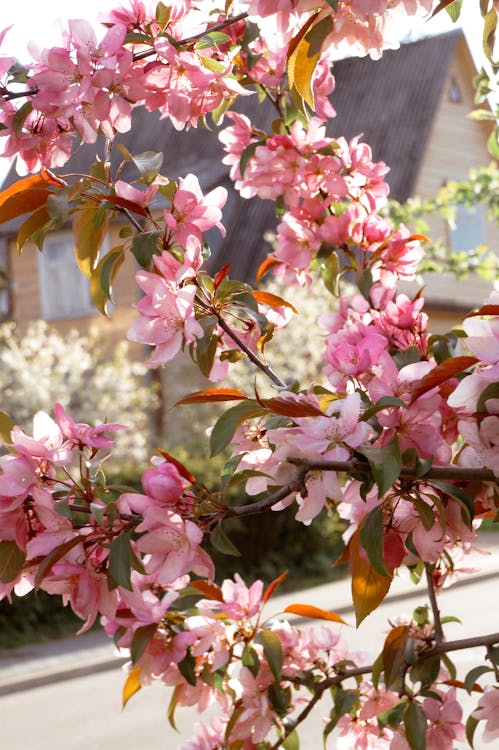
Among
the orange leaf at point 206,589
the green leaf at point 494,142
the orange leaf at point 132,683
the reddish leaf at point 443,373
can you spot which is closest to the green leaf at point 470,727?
the orange leaf at point 206,589

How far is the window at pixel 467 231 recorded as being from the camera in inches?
816

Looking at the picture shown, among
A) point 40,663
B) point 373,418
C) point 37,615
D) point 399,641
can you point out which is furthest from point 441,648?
point 37,615

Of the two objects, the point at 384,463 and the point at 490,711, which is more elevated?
the point at 384,463

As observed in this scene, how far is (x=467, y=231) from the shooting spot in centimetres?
2092

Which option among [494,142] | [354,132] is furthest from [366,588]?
[354,132]

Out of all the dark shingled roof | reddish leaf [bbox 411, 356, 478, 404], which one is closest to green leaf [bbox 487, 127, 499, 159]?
reddish leaf [bbox 411, 356, 478, 404]

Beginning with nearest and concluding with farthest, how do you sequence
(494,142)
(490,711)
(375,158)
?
(490,711) → (494,142) → (375,158)

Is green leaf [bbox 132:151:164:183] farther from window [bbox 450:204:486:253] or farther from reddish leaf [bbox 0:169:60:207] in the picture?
window [bbox 450:204:486:253]

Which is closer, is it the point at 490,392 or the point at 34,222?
the point at 490,392

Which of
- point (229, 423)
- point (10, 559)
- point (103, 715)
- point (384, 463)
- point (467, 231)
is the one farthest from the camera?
point (467, 231)

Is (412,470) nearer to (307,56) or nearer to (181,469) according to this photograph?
(181,469)

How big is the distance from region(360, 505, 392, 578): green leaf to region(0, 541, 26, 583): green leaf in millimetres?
474

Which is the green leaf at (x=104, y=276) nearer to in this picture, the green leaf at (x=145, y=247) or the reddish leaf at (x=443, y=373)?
the green leaf at (x=145, y=247)

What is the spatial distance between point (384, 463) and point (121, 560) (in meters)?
0.38
